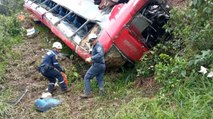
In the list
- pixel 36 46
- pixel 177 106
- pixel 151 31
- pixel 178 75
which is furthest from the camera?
pixel 36 46

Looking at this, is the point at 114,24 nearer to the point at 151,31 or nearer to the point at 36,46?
the point at 151,31

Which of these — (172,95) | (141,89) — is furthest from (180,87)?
(141,89)

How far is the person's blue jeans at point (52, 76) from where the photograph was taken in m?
6.91

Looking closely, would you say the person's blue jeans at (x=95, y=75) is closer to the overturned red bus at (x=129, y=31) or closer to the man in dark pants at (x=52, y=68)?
the overturned red bus at (x=129, y=31)

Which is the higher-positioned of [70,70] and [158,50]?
[158,50]

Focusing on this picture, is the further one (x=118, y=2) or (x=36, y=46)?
(x=36, y=46)

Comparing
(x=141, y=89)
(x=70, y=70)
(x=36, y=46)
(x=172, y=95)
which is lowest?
(x=36, y=46)

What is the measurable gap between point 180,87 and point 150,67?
144 cm

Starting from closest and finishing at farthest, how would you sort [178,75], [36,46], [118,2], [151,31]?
1. [178,75]
2. [151,31]
3. [118,2]
4. [36,46]

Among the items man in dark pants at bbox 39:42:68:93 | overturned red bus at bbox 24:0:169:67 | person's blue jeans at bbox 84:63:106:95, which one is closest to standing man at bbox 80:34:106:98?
person's blue jeans at bbox 84:63:106:95

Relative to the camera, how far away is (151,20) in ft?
23.1

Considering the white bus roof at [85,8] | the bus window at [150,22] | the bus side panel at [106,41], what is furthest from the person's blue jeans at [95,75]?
the white bus roof at [85,8]

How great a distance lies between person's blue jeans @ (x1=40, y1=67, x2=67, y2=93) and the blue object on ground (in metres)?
0.57

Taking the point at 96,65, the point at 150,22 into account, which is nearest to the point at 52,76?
the point at 96,65
